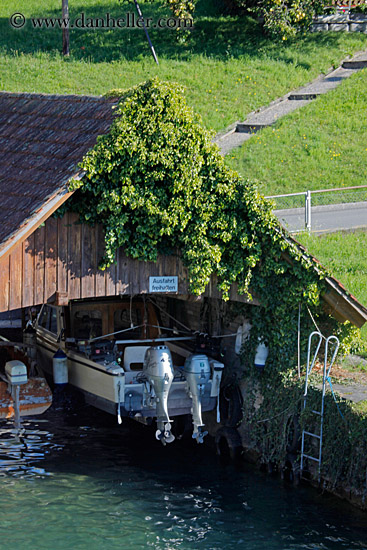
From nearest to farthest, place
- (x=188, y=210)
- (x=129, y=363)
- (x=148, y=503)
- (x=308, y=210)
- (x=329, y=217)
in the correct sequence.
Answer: (x=148, y=503), (x=188, y=210), (x=129, y=363), (x=308, y=210), (x=329, y=217)

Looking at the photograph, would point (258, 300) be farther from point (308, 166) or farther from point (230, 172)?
point (308, 166)

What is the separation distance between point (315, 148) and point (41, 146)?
777 inches

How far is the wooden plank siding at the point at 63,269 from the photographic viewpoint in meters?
12.7

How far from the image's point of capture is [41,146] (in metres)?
14.3

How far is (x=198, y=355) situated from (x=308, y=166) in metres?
17.2

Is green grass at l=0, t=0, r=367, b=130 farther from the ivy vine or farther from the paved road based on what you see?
the ivy vine

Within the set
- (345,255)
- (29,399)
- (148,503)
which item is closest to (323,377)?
(148,503)

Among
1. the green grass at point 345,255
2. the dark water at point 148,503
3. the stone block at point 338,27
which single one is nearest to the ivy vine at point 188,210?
the dark water at point 148,503

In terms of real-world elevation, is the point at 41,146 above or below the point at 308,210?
above

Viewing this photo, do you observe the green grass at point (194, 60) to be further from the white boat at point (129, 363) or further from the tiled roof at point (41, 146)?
the tiled roof at point (41, 146)

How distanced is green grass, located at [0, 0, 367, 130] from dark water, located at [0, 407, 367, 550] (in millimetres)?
20685

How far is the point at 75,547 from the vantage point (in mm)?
11297

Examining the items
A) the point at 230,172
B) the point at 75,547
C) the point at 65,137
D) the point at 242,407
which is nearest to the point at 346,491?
the point at 242,407

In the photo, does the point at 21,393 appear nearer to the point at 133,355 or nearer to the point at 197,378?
the point at 133,355
